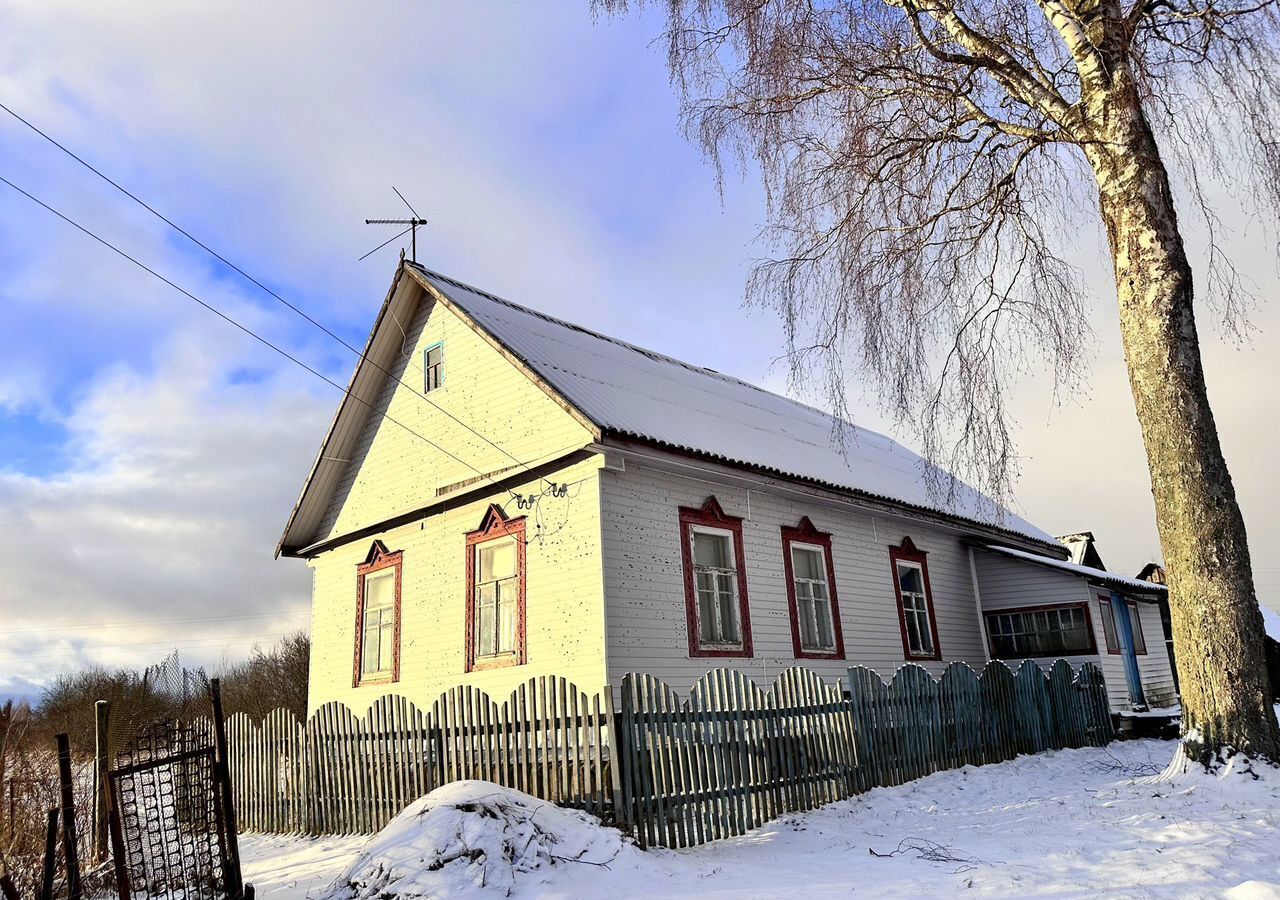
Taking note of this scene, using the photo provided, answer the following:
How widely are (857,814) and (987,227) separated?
714 centimetres

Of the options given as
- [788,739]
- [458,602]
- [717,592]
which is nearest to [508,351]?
[458,602]

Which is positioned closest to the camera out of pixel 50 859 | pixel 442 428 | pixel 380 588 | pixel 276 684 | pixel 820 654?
pixel 50 859

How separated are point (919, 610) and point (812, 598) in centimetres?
377

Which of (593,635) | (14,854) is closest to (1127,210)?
(593,635)

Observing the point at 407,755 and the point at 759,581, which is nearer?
the point at 407,755

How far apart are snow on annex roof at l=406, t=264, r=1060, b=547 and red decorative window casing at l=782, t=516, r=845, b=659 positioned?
2.99 ft

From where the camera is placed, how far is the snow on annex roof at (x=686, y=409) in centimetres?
1238

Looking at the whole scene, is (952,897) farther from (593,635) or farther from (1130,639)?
(1130,639)

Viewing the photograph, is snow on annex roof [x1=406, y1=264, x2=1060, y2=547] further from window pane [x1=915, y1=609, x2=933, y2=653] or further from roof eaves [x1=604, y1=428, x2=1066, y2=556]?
window pane [x1=915, y1=609, x2=933, y2=653]

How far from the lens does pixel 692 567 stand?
12.1 metres

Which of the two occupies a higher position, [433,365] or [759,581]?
[433,365]

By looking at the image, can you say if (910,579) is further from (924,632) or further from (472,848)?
(472,848)

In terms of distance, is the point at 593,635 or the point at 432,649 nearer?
the point at 593,635

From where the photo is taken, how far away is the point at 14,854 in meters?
6.61
